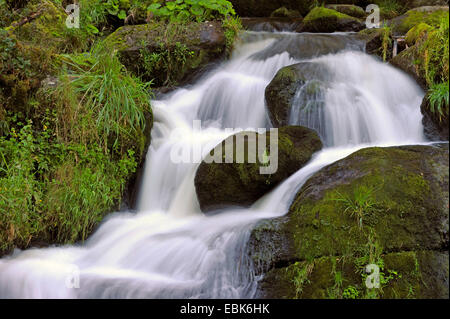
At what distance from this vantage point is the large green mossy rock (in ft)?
9.78

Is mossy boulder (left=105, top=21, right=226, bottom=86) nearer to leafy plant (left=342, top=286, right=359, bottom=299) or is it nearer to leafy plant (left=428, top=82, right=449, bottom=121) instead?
leafy plant (left=428, top=82, right=449, bottom=121)

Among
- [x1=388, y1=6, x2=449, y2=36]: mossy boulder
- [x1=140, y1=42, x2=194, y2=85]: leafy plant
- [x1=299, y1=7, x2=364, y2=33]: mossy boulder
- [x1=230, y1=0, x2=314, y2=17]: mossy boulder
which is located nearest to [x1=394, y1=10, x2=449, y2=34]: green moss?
[x1=388, y1=6, x2=449, y2=36]: mossy boulder

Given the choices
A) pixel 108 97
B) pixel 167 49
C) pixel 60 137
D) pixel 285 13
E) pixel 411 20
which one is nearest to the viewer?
pixel 60 137

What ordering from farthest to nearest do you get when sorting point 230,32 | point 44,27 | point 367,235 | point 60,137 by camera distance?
point 230,32 → point 44,27 → point 60,137 → point 367,235

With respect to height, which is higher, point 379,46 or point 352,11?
point 352,11

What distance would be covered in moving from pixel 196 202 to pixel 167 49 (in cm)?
304

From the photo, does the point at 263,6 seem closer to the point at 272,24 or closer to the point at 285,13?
the point at 285,13

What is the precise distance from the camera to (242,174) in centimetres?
427

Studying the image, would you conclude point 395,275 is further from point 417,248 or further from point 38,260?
point 38,260

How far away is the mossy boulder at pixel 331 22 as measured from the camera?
849 cm

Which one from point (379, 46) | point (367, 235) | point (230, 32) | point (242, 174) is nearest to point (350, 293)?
point (367, 235)

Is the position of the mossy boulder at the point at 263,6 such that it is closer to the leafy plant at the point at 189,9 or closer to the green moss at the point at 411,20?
the leafy plant at the point at 189,9

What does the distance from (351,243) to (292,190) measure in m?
0.95
